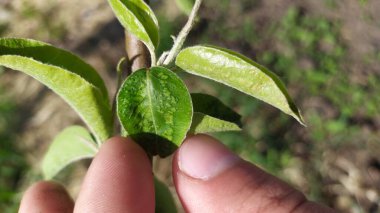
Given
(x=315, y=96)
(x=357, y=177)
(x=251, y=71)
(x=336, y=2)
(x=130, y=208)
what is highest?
(x=251, y=71)

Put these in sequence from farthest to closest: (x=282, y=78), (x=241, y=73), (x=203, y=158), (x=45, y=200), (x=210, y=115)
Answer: (x=282, y=78) < (x=45, y=200) < (x=203, y=158) < (x=210, y=115) < (x=241, y=73)

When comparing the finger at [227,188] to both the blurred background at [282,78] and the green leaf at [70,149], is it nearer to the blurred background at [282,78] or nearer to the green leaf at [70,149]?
the green leaf at [70,149]

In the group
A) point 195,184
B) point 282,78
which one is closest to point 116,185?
point 195,184

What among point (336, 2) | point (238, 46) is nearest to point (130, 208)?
point (238, 46)

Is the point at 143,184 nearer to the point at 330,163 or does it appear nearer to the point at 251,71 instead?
the point at 251,71

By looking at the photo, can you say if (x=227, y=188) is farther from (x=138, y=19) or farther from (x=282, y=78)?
(x=282, y=78)

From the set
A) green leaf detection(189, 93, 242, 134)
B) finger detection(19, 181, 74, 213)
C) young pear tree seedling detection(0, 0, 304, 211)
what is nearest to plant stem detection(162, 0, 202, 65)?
young pear tree seedling detection(0, 0, 304, 211)

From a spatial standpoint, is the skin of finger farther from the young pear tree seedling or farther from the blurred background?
the blurred background
